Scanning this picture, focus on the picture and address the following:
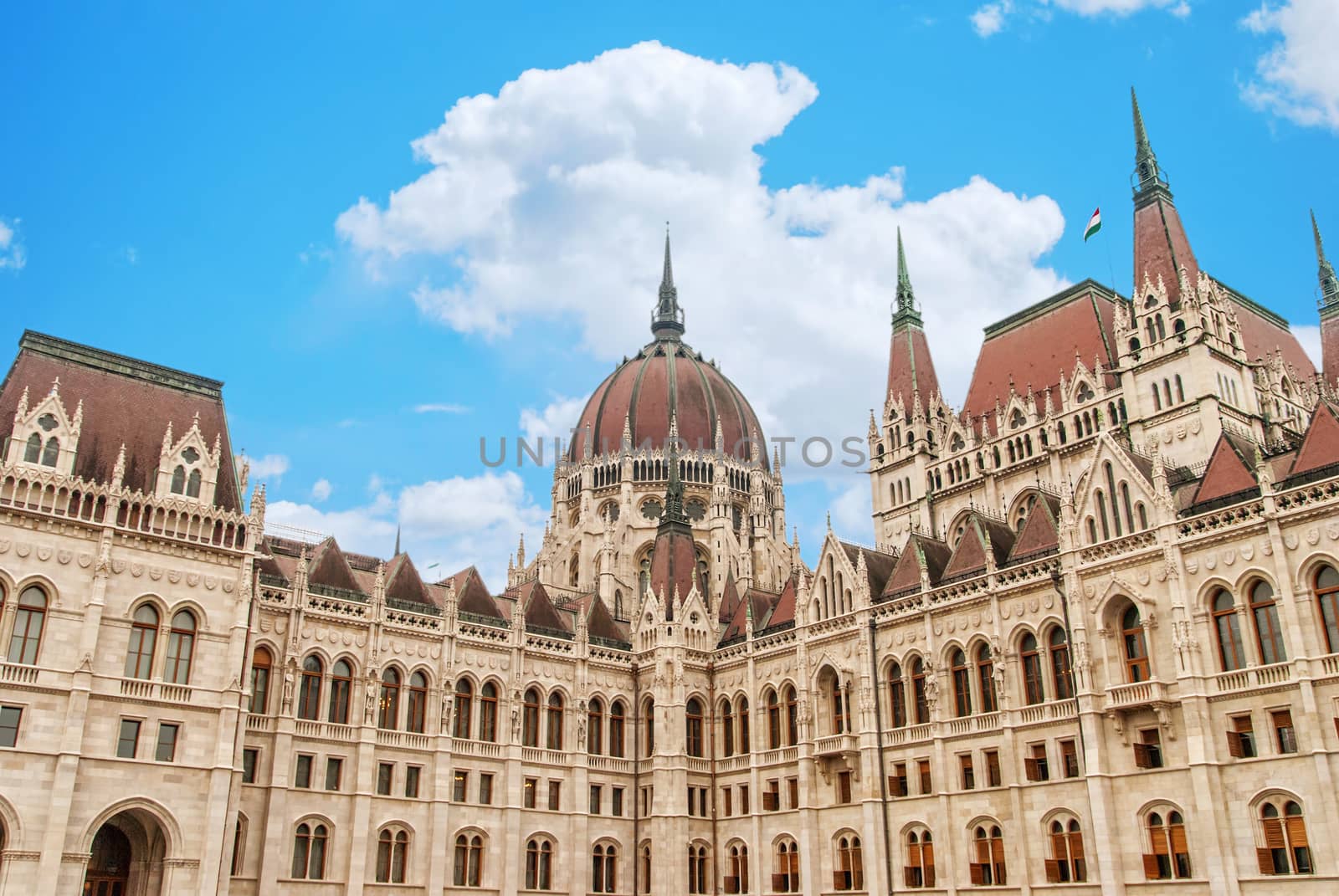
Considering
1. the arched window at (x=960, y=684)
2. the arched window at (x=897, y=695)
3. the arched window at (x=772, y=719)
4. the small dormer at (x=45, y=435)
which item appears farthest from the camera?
the arched window at (x=772, y=719)

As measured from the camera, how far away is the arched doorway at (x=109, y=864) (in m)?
35.2

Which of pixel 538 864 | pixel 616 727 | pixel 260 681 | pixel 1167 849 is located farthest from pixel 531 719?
pixel 1167 849

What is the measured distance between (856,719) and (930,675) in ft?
13.0

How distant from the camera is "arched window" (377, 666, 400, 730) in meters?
44.1

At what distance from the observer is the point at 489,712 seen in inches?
1844

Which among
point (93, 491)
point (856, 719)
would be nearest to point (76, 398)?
point (93, 491)

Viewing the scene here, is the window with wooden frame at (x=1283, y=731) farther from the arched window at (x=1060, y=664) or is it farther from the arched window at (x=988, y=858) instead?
the arched window at (x=988, y=858)

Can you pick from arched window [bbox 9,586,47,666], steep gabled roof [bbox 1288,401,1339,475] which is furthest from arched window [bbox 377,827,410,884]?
steep gabled roof [bbox 1288,401,1339,475]

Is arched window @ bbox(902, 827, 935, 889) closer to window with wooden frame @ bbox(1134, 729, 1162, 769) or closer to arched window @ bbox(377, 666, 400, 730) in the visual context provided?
window with wooden frame @ bbox(1134, 729, 1162, 769)

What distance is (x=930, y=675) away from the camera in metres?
41.8

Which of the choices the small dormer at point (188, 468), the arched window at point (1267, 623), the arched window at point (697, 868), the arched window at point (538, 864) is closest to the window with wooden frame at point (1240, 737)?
the arched window at point (1267, 623)

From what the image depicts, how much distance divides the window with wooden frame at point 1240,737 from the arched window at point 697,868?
2302 centimetres

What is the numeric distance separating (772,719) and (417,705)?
14779 mm

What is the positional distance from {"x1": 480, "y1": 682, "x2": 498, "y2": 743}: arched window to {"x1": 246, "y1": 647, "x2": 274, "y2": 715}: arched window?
28.5 feet
